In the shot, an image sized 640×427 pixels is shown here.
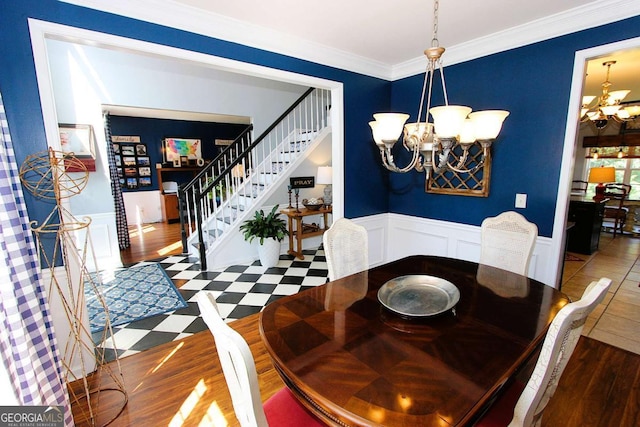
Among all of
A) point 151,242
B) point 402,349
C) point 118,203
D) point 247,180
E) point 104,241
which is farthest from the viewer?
point 151,242

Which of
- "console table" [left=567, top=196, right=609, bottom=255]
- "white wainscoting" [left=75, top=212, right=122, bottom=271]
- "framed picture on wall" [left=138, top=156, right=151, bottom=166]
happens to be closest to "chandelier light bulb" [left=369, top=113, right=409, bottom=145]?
"white wainscoting" [left=75, top=212, right=122, bottom=271]

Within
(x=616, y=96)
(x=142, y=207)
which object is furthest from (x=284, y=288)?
(x=142, y=207)

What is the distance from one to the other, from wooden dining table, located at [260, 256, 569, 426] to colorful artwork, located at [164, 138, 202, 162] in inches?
283

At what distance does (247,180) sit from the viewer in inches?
192

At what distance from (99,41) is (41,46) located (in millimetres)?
307

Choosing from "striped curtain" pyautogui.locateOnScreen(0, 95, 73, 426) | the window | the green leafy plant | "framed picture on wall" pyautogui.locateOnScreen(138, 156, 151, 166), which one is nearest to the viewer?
"striped curtain" pyautogui.locateOnScreen(0, 95, 73, 426)

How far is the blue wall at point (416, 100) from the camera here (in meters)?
1.76

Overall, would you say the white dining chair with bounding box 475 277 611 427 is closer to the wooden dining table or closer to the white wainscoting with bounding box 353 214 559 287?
the wooden dining table

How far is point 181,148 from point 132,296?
5247 millimetres

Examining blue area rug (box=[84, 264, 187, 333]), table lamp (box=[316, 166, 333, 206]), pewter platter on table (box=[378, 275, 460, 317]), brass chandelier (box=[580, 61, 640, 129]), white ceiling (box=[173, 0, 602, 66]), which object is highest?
white ceiling (box=[173, 0, 602, 66])

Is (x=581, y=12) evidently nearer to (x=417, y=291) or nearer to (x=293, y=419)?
(x=417, y=291)

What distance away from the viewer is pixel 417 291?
1.67 meters

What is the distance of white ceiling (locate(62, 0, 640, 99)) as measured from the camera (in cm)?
210

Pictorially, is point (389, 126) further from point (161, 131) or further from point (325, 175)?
point (161, 131)
